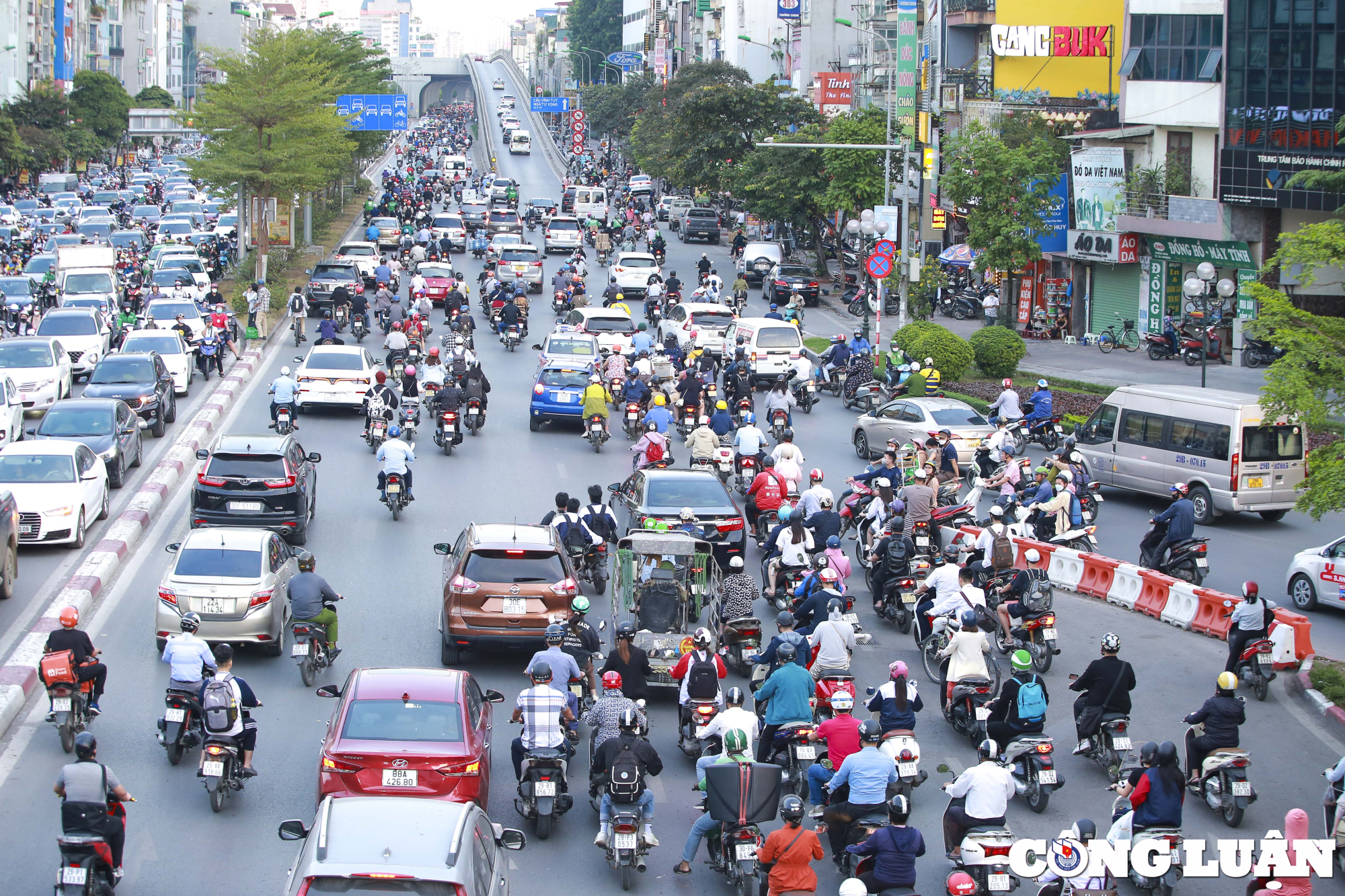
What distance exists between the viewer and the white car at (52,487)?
19.9 m

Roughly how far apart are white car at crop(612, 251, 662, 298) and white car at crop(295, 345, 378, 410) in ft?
68.4

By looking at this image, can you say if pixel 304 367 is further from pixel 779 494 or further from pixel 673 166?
pixel 673 166

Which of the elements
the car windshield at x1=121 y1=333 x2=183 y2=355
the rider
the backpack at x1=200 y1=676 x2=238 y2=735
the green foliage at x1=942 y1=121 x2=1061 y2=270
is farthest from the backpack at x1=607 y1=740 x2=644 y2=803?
the green foliage at x1=942 y1=121 x2=1061 y2=270

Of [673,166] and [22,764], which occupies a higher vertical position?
[673,166]

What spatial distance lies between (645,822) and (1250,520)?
54.2ft

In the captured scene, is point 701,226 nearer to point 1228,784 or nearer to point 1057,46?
point 1057,46

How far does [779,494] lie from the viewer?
2145 cm

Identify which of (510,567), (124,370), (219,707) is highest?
(124,370)

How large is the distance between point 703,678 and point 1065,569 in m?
9.13

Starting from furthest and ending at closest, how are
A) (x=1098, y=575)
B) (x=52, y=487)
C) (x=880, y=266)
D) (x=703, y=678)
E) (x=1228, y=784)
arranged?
(x=880, y=266), (x=52, y=487), (x=1098, y=575), (x=703, y=678), (x=1228, y=784)

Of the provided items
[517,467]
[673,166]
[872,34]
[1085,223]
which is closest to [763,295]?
[1085,223]

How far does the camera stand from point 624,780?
1097 cm

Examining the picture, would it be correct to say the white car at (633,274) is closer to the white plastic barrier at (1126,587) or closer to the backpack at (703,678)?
the white plastic barrier at (1126,587)

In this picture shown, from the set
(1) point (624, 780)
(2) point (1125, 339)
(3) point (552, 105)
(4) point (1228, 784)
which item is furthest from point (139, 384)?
(3) point (552, 105)
